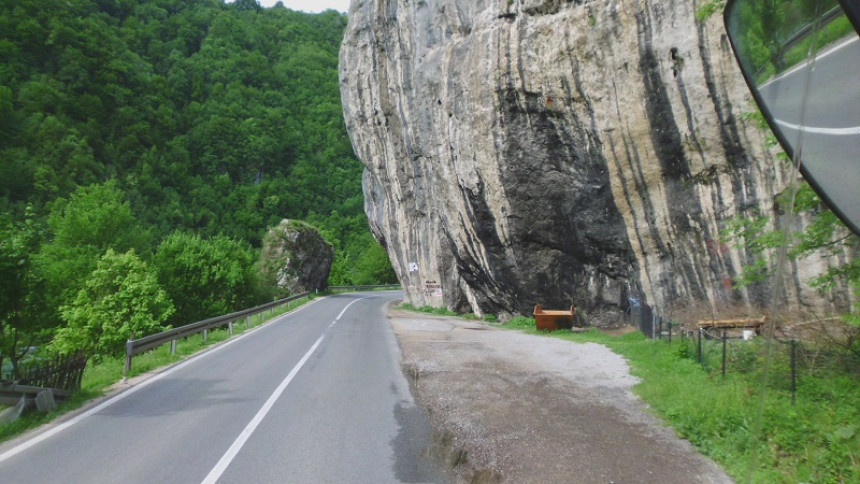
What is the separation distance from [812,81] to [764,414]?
13.6 feet

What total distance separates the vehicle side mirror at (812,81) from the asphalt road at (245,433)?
3834 millimetres

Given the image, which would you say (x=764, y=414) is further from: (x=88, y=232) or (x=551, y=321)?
(x=88, y=232)

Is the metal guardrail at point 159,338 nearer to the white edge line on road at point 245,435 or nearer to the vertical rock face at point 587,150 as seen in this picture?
the white edge line on road at point 245,435

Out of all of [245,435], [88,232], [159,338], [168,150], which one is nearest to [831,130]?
[245,435]

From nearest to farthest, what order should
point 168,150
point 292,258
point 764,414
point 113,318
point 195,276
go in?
point 764,414 < point 113,318 < point 195,276 < point 292,258 < point 168,150

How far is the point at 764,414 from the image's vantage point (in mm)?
5770

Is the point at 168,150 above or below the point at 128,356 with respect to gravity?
above

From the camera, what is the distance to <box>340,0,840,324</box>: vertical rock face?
13.2 m

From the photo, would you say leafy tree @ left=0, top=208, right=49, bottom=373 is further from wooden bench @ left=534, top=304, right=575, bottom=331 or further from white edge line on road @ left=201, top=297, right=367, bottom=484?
wooden bench @ left=534, top=304, right=575, bottom=331

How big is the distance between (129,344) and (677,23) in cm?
1442

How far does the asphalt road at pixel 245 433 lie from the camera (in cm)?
506

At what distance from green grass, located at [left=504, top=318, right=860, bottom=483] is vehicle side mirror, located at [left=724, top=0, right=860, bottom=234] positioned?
156 cm

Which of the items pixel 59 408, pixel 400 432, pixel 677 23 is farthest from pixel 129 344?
pixel 677 23

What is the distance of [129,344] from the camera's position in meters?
10.9
